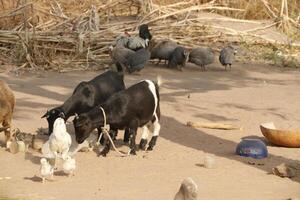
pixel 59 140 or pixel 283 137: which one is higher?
pixel 59 140

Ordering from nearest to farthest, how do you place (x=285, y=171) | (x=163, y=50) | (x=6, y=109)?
1. (x=285, y=171)
2. (x=6, y=109)
3. (x=163, y=50)

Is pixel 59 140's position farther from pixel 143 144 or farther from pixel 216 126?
pixel 216 126

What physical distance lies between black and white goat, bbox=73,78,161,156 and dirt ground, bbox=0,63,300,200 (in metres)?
0.30

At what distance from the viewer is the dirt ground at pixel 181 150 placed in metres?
6.74

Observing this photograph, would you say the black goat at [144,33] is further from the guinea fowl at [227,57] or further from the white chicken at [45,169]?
the white chicken at [45,169]

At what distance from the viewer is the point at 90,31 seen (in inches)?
625

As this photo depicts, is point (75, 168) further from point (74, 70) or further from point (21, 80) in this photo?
point (74, 70)

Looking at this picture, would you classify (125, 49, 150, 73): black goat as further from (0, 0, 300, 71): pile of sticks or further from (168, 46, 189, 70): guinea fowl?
(0, 0, 300, 71): pile of sticks

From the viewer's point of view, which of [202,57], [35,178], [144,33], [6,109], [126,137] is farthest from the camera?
[144,33]

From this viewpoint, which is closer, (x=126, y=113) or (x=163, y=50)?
(x=126, y=113)

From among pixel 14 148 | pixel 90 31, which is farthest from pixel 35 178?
pixel 90 31

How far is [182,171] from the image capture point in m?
7.51

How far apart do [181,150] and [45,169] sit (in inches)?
82.1

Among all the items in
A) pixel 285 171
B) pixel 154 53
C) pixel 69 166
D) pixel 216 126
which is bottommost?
pixel 154 53
